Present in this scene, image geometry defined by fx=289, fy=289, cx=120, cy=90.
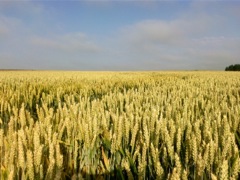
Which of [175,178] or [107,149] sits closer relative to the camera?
[175,178]

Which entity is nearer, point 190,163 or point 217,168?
point 217,168

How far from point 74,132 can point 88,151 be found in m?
0.24

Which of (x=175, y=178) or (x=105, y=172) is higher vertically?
(x=175, y=178)

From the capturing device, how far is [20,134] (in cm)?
119

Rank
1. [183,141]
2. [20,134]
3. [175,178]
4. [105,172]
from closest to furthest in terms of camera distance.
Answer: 1. [175,178]
2. [20,134]
3. [105,172]
4. [183,141]

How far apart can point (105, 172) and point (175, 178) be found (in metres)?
0.62


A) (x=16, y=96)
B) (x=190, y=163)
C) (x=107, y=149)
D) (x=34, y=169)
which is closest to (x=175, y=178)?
(x=34, y=169)

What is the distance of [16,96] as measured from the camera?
139 inches

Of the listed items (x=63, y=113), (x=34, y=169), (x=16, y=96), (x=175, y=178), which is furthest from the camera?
(x=16, y=96)

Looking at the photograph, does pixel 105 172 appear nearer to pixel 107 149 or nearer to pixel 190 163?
pixel 107 149

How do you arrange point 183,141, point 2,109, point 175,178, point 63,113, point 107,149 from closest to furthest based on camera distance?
1. point 175,178
2. point 107,149
3. point 183,141
4. point 63,113
5. point 2,109

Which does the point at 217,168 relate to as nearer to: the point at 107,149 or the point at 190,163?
the point at 190,163

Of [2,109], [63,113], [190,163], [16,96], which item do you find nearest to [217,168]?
[190,163]

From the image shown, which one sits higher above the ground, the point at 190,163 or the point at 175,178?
the point at 175,178
